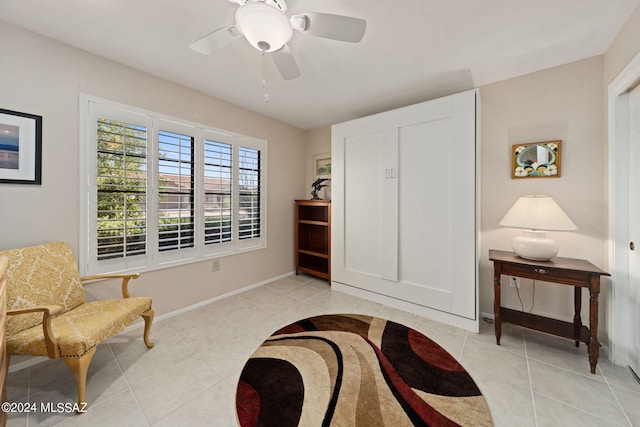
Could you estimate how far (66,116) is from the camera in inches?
78.6

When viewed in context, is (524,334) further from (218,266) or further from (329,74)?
(218,266)

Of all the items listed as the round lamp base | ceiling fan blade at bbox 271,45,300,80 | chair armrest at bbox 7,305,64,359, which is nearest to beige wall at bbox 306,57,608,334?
the round lamp base

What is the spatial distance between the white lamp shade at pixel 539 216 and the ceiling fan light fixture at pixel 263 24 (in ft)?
7.36

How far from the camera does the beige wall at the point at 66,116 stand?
70.5 inches

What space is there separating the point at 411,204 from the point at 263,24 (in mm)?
2196

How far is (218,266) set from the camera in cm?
308

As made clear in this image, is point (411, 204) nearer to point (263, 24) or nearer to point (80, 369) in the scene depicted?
point (263, 24)

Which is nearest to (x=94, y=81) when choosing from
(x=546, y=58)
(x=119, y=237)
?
(x=119, y=237)

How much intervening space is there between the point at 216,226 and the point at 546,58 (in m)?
3.76

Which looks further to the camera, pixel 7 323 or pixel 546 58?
pixel 546 58

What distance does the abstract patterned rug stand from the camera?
1.43m

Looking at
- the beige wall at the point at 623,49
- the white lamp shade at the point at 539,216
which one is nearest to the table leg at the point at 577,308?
the white lamp shade at the point at 539,216

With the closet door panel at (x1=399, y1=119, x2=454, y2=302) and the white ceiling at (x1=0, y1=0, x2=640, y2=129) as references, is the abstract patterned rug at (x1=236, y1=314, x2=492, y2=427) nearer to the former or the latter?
the closet door panel at (x1=399, y1=119, x2=454, y2=302)

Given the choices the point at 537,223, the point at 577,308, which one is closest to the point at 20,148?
the point at 537,223
